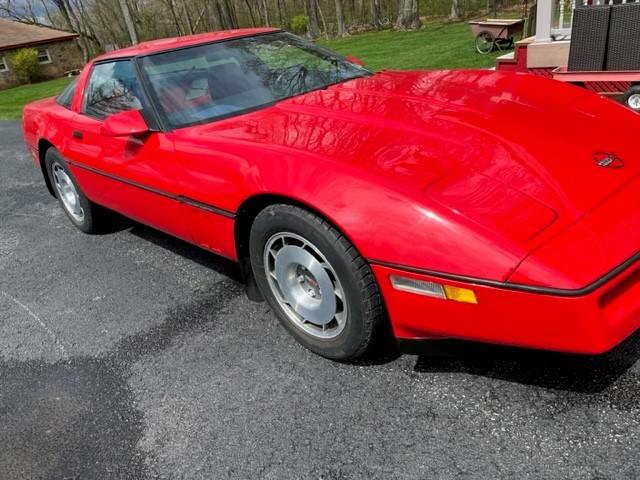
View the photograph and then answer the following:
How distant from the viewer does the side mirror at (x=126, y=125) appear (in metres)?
2.79

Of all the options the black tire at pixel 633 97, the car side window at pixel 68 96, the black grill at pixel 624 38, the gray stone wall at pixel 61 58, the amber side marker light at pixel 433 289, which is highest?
the car side window at pixel 68 96

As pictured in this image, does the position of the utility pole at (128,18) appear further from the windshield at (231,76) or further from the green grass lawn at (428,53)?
the windshield at (231,76)

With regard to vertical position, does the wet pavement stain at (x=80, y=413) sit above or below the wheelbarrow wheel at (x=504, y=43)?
above

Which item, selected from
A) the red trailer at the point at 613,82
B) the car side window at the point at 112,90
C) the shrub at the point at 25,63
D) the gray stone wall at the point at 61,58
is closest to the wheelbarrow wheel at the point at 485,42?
the red trailer at the point at 613,82

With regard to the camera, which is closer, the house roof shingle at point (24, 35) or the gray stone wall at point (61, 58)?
the house roof shingle at point (24, 35)

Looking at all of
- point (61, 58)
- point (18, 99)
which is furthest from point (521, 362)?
point (61, 58)

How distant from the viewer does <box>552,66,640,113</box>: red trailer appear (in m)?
5.24

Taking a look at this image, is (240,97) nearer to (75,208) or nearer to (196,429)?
(196,429)

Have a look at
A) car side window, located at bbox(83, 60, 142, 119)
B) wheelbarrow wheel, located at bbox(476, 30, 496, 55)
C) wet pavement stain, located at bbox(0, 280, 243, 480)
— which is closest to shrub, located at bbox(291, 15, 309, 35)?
wheelbarrow wheel, located at bbox(476, 30, 496, 55)

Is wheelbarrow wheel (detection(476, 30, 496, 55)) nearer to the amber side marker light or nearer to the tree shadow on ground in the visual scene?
the tree shadow on ground

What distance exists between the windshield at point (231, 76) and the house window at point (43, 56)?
3373 cm

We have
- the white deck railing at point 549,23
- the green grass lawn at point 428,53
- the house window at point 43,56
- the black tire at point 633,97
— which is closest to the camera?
the black tire at point 633,97

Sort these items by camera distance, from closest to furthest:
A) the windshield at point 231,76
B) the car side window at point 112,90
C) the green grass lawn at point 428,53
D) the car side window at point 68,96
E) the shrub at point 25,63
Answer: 1. the windshield at point 231,76
2. the car side window at point 112,90
3. the car side window at point 68,96
4. the green grass lawn at point 428,53
5. the shrub at point 25,63

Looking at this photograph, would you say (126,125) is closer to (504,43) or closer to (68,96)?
(68,96)
